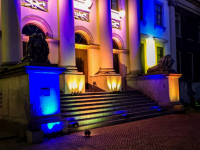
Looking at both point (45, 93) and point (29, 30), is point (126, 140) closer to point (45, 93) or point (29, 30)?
point (45, 93)

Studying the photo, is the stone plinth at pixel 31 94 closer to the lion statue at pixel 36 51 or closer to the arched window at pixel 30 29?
the lion statue at pixel 36 51

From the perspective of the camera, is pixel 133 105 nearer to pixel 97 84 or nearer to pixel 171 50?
pixel 97 84

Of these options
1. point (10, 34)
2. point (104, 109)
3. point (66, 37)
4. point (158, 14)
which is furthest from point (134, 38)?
point (10, 34)

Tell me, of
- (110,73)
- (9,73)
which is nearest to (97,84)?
(110,73)

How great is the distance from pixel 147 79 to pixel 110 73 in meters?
2.72

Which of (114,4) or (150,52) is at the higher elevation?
(114,4)

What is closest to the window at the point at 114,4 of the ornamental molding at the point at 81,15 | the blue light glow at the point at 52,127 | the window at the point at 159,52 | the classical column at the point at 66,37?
the ornamental molding at the point at 81,15

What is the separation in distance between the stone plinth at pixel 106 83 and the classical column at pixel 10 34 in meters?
5.99

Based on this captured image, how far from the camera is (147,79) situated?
16078 mm

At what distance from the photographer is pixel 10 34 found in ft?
35.9

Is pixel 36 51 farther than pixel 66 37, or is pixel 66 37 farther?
pixel 66 37

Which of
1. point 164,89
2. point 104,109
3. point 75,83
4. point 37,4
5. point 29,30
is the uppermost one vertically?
point 37,4

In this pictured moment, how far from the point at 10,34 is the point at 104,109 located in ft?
19.1

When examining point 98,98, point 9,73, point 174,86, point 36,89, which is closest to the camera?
point 36,89
